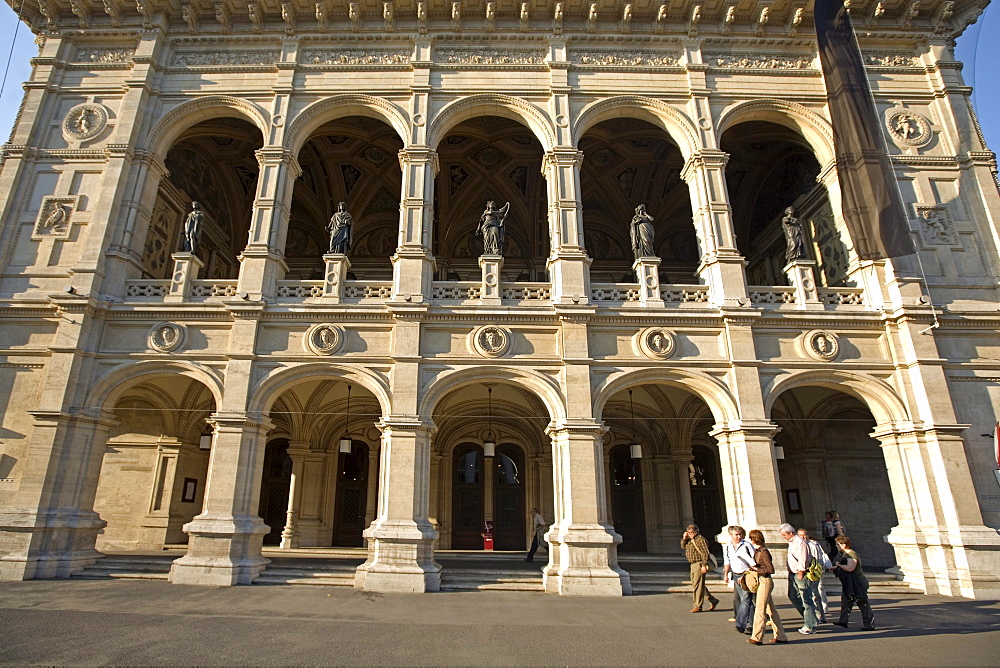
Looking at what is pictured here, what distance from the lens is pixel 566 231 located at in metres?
13.4

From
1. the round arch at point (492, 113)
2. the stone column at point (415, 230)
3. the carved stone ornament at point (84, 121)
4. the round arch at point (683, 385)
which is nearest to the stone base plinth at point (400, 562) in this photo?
the round arch at point (683, 385)

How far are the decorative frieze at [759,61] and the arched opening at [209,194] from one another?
13342mm

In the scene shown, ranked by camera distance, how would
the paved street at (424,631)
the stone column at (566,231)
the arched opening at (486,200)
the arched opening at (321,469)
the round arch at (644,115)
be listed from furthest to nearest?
1. the arched opening at (486,200)
2. the arched opening at (321,469)
3. the round arch at (644,115)
4. the stone column at (566,231)
5. the paved street at (424,631)

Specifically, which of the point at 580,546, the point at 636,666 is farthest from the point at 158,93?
the point at 636,666

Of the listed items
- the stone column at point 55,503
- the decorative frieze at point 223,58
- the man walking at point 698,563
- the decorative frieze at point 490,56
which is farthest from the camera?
the decorative frieze at point 223,58

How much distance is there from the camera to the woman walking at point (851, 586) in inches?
314

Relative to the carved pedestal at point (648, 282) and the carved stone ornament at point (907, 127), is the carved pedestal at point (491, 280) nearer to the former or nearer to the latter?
the carved pedestal at point (648, 282)

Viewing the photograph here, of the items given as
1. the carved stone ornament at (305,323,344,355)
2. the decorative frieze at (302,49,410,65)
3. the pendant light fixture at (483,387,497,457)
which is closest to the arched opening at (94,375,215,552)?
the carved stone ornament at (305,323,344,355)

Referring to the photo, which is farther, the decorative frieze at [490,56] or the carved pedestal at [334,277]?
the decorative frieze at [490,56]

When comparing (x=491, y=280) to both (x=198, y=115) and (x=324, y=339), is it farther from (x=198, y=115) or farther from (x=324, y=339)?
(x=198, y=115)

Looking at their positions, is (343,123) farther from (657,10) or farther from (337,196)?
(657,10)

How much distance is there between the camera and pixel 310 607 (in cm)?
890

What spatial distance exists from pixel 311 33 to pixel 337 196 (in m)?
5.49

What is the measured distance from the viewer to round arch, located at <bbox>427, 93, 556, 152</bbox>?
A: 14383 mm
